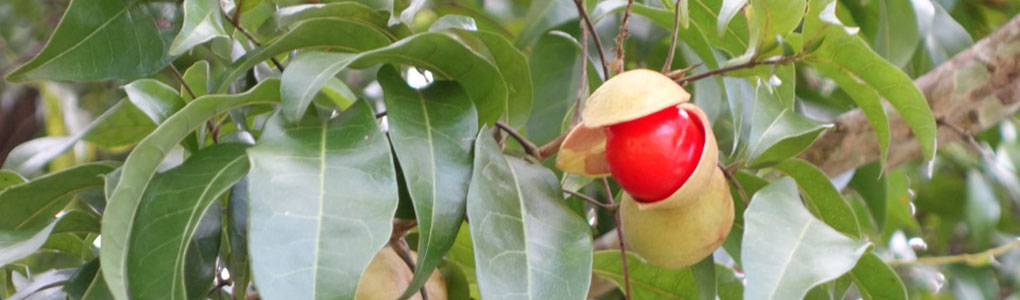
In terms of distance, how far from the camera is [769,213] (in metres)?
0.65

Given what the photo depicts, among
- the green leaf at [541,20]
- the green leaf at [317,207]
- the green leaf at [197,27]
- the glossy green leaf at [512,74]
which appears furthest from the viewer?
the green leaf at [541,20]

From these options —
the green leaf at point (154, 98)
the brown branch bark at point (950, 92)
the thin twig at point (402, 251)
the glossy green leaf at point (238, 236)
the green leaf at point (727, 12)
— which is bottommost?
the brown branch bark at point (950, 92)

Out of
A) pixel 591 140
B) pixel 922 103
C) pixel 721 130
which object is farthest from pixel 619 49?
pixel 721 130

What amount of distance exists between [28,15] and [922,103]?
2014 millimetres

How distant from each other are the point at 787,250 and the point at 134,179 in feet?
1.20

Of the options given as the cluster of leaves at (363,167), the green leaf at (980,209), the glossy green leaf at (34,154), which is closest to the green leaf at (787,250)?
the cluster of leaves at (363,167)

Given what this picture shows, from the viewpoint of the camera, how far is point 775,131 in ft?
2.38

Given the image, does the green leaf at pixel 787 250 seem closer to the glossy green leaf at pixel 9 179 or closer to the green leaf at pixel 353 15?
the green leaf at pixel 353 15

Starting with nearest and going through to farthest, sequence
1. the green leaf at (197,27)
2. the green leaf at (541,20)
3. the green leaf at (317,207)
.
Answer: the green leaf at (317,207)
the green leaf at (197,27)
the green leaf at (541,20)

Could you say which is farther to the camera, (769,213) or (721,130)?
(721,130)

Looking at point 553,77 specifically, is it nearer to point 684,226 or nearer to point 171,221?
point 684,226

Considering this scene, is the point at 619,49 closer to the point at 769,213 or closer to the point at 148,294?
the point at 769,213

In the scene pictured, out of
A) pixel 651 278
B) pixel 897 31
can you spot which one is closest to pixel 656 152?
pixel 651 278

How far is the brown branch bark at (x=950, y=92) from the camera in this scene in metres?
1.19
